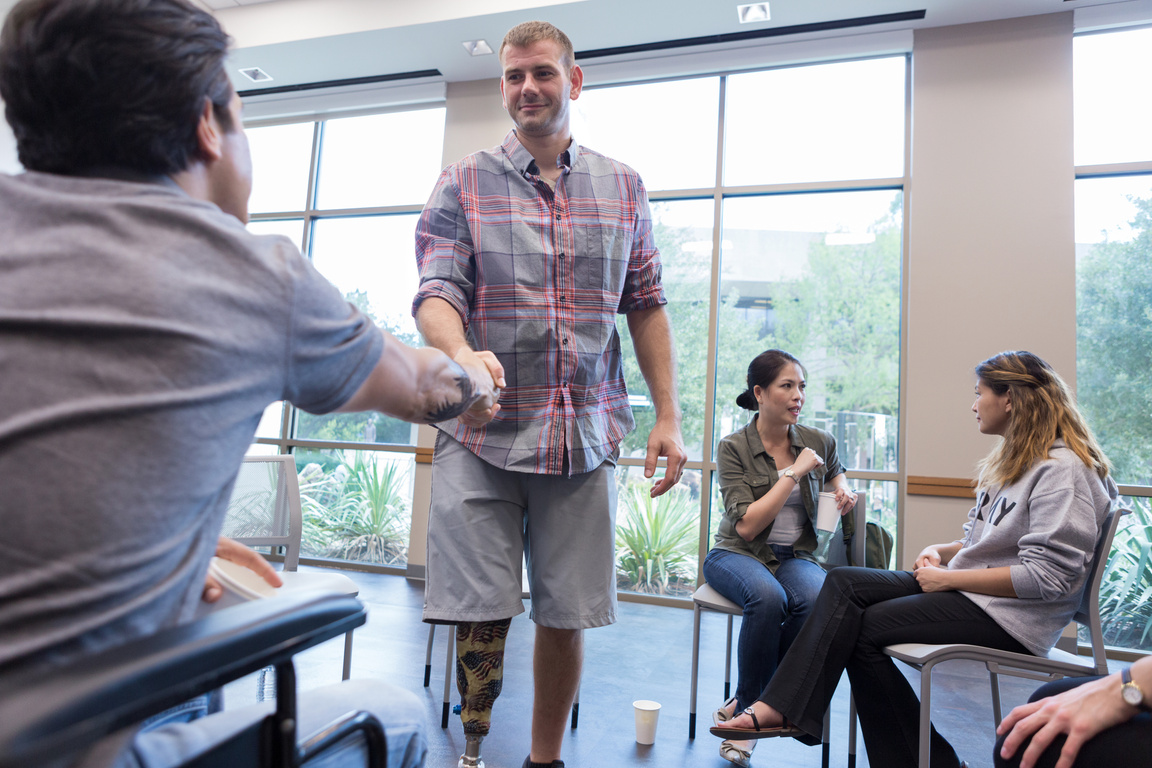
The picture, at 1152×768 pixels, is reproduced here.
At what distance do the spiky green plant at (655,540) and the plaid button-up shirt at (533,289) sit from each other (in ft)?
9.13

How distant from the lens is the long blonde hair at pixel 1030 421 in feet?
6.26

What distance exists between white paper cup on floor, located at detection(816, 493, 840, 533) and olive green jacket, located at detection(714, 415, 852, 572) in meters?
0.18

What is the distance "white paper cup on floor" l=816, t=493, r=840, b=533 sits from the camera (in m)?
2.33

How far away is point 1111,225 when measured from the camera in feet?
12.7

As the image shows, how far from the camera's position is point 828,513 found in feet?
7.68

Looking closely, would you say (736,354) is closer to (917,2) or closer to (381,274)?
(917,2)

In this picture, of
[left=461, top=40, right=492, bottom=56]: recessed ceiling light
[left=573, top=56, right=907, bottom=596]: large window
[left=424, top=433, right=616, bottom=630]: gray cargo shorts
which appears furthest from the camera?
[left=461, top=40, right=492, bottom=56]: recessed ceiling light

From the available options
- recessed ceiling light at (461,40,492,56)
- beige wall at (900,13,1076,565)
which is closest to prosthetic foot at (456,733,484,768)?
beige wall at (900,13,1076,565)

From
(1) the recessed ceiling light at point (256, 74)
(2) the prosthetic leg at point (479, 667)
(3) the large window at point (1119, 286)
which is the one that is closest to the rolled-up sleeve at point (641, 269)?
(2) the prosthetic leg at point (479, 667)

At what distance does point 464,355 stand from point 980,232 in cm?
371

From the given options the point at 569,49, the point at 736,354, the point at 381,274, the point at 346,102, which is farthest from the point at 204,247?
the point at 346,102

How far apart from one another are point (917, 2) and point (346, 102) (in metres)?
3.99

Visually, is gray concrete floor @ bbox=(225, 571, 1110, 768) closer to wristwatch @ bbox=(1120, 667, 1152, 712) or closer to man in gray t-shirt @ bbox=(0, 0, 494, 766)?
wristwatch @ bbox=(1120, 667, 1152, 712)

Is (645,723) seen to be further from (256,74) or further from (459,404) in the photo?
(256,74)
